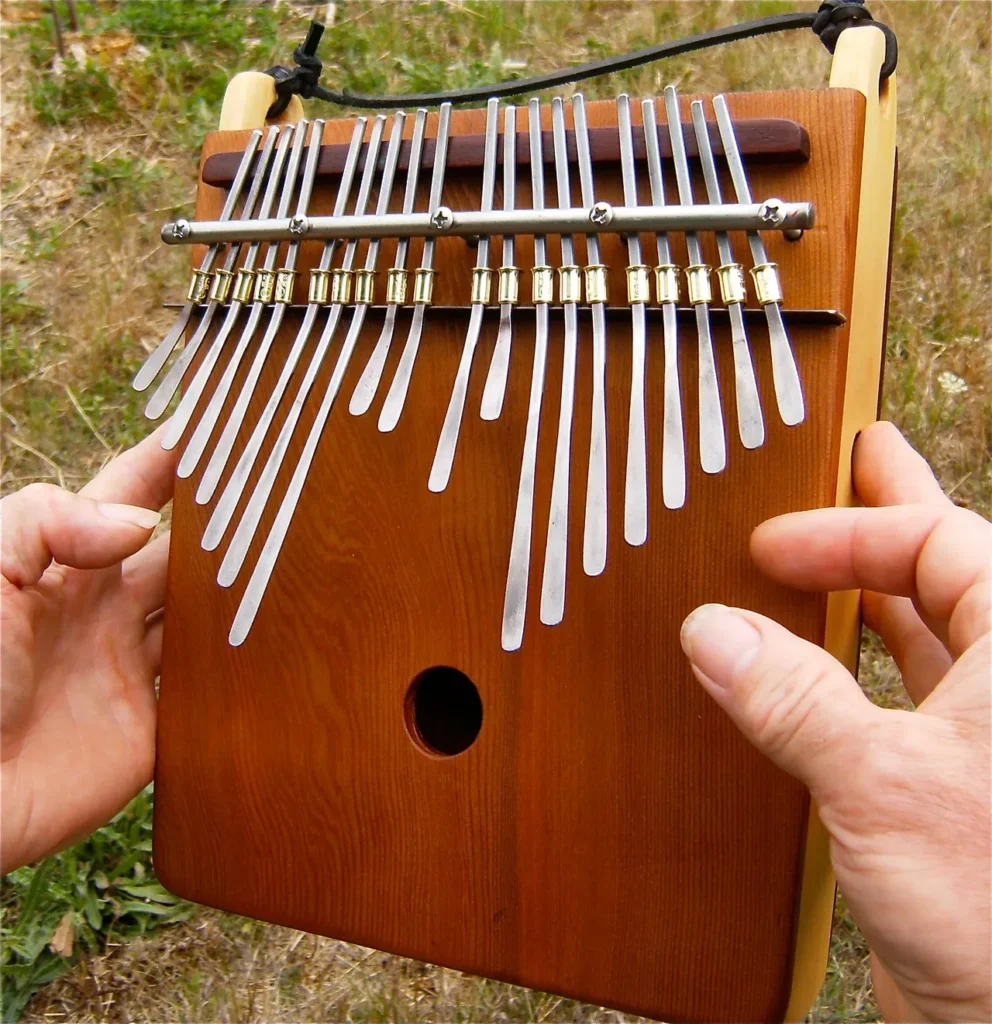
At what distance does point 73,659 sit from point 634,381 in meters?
0.66

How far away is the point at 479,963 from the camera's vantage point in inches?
33.3

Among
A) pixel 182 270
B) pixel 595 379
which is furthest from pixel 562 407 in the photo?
pixel 182 270

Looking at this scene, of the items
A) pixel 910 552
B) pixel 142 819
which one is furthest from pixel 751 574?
pixel 142 819

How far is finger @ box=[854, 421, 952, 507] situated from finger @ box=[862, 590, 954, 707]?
0.14 meters

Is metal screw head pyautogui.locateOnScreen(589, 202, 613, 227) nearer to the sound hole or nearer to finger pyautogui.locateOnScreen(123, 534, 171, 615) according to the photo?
the sound hole

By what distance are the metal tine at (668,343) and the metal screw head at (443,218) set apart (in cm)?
17

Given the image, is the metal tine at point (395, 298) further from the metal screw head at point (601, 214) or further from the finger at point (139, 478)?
the finger at point (139, 478)

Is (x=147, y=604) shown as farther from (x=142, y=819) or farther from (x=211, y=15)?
(x=211, y=15)

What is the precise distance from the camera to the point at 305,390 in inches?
33.1

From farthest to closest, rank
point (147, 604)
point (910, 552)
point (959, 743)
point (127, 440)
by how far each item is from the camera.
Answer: point (127, 440), point (147, 604), point (910, 552), point (959, 743)

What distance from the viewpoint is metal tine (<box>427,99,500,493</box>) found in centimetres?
77

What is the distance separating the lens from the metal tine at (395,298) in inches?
31.4

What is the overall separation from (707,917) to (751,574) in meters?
0.29

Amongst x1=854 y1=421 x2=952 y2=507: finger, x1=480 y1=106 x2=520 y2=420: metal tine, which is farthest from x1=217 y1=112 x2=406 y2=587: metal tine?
x1=854 y1=421 x2=952 y2=507: finger
